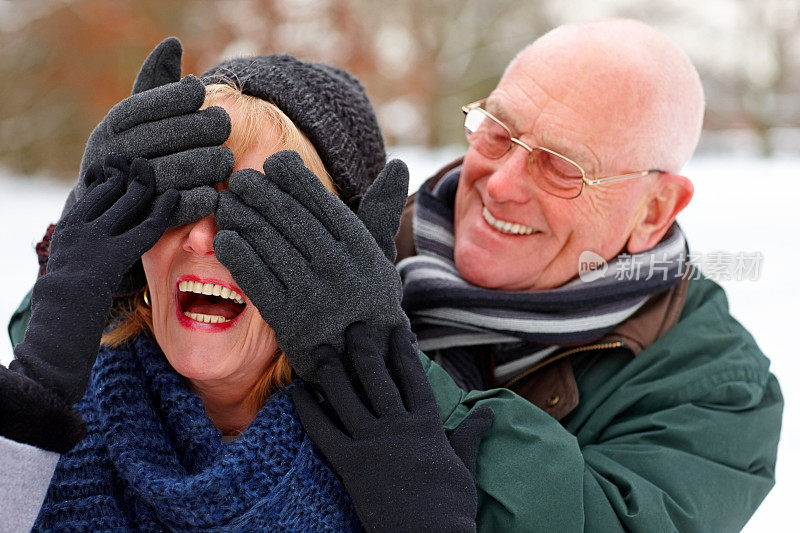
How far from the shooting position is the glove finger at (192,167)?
1418 millimetres

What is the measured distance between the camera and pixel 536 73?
2137 millimetres

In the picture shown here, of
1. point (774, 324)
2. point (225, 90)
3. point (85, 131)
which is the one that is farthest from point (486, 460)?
point (85, 131)

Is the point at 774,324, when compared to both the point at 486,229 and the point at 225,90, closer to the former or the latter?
the point at 486,229

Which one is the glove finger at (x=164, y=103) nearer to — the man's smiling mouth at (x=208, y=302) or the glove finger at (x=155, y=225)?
the glove finger at (x=155, y=225)

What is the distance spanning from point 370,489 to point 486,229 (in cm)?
103

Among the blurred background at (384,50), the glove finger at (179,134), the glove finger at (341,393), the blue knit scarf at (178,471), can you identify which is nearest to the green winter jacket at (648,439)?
the glove finger at (341,393)

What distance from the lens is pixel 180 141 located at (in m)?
1.43

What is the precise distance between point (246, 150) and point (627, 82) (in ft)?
3.67

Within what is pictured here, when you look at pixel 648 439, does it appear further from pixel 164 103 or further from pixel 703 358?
pixel 164 103

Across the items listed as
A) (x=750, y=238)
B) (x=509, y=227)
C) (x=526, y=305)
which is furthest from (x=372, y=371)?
(x=750, y=238)

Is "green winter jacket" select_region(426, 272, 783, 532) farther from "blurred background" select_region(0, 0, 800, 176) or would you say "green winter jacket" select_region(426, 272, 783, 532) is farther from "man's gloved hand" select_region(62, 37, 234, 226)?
"blurred background" select_region(0, 0, 800, 176)

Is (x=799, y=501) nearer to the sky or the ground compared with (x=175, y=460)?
nearer to the ground

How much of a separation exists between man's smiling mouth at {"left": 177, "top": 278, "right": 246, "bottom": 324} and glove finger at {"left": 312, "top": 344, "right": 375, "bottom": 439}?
221mm

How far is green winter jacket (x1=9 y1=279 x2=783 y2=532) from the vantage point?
1507mm
